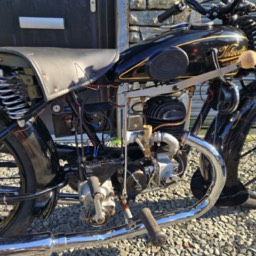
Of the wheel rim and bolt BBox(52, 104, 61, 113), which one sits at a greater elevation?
bolt BBox(52, 104, 61, 113)

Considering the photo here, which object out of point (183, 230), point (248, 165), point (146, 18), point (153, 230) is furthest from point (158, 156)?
point (146, 18)

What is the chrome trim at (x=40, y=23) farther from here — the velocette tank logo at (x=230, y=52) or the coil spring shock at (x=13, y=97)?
the velocette tank logo at (x=230, y=52)

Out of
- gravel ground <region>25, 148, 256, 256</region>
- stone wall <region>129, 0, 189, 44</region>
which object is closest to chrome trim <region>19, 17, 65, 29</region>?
stone wall <region>129, 0, 189, 44</region>

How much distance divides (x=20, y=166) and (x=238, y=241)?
1365 mm

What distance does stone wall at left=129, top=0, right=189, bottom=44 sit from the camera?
2646 millimetres

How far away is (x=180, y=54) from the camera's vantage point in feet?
4.30

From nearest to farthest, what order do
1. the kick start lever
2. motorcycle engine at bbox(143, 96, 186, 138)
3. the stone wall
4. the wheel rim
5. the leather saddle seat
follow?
the leather saddle seat < the kick start lever < motorcycle engine at bbox(143, 96, 186, 138) < the wheel rim < the stone wall

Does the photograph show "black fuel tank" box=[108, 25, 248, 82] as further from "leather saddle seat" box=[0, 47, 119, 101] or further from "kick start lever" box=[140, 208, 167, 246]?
"kick start lever" box=[140, 208, 167, 246]

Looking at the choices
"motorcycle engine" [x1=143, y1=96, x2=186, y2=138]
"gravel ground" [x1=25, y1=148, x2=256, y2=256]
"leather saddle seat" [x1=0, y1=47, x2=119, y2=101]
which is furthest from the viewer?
"gravel ground" [x1=25, y1=148, x2=256, y2=256]

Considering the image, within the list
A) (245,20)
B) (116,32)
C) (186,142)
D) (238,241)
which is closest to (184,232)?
(238,241)

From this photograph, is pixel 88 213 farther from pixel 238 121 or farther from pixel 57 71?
pixel 238 121

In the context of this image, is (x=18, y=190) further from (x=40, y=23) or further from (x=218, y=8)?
(x=40, y=23)

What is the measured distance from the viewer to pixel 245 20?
154 centimetres

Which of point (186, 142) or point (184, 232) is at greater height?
point (186, 142)
